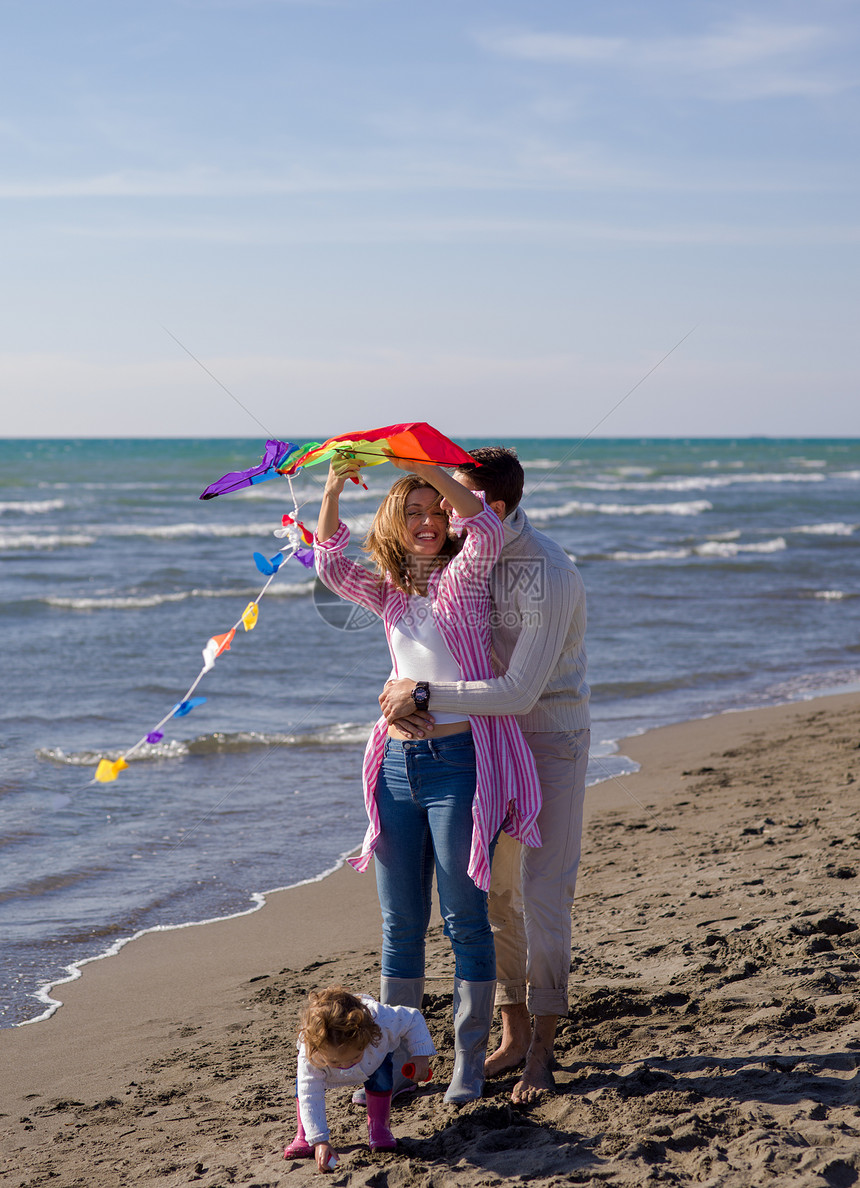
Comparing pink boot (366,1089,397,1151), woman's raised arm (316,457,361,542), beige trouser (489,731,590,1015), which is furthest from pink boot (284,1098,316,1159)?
woman's raised arm (316,457,361,542)

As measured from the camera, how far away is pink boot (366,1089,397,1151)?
8.77 feet

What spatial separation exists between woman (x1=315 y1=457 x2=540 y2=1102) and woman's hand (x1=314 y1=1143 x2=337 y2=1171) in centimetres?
40

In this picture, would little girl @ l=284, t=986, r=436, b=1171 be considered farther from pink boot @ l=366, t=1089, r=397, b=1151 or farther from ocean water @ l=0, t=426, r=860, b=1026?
ocean water @ l=0, t=426, r=860, b=1026

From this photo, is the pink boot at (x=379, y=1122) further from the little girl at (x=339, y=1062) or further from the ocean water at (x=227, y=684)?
the ocean water at (x=227, y=684)

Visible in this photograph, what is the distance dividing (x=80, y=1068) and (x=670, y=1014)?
6.80 ft

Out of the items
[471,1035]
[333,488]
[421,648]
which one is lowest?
[471,1035]

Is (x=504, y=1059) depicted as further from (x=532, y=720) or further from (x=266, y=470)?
(x=266, y=470)

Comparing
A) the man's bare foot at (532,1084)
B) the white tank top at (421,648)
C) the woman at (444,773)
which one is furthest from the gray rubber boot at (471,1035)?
the white tank top at (421,648)

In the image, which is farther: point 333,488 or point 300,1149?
point 333,488

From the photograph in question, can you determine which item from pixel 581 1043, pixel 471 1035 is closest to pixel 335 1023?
pixel 471 1035

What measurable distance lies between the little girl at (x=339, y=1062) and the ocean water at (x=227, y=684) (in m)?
1.57

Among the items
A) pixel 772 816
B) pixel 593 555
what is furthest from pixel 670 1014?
pixel 593 555

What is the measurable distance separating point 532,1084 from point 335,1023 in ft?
2.21

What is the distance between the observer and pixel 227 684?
976 cm
